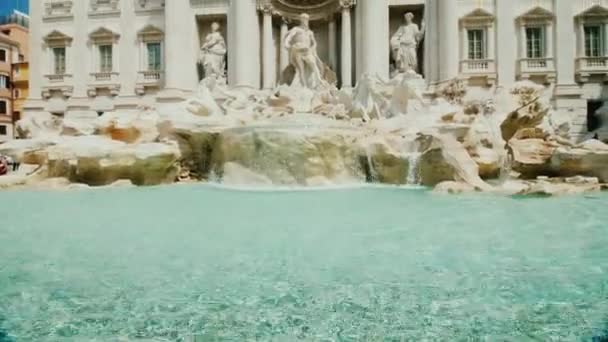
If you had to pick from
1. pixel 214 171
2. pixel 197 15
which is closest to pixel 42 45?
pixel 197 15

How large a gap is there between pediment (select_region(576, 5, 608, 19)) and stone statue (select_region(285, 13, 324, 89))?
10.9 meters

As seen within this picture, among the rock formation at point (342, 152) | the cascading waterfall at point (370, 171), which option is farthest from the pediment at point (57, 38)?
the cascading waterfall at point (370, 171)

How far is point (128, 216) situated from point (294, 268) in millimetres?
3454

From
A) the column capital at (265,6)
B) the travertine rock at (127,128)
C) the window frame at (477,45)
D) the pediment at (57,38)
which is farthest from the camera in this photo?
the pediment at (57,38)

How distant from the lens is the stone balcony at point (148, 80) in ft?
65.2

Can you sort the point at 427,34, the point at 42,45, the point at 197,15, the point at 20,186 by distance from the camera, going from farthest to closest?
the point at 42,45 < the point at 197,15 < the point at 427,34 < the point at 20,186

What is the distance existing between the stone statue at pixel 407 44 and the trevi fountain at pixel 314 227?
4206 mm

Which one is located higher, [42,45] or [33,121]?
[42,45]

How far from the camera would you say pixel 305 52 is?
16.4 m

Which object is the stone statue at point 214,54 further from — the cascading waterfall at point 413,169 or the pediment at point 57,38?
the cascading waterfall at point 413,169

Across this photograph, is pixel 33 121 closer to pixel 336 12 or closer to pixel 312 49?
pixel 312 49

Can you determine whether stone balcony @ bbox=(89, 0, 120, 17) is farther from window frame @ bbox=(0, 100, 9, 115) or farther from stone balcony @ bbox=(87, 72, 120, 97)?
window frame @ bbox=(0, 100, 9, 115)

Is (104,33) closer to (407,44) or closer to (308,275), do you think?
(407,44)

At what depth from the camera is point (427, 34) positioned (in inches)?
722
